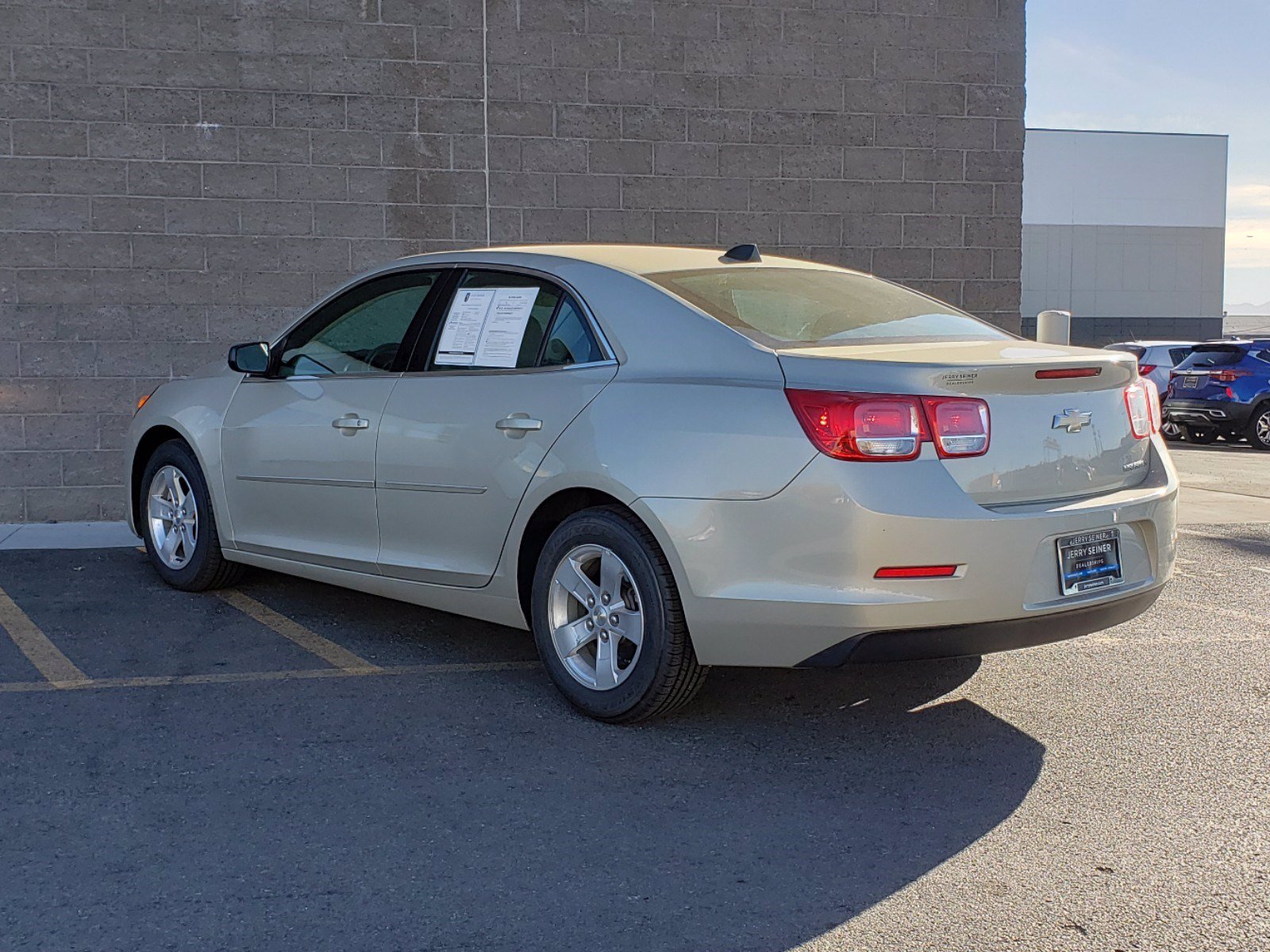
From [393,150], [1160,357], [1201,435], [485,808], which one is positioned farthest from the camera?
[1160,357]

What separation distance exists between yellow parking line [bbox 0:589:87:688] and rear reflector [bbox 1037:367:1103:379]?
3.61 meters

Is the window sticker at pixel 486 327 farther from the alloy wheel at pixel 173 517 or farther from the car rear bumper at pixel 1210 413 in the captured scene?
the car rear bumper at pixel 1210 413

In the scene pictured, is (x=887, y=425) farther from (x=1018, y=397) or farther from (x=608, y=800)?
(x=608, y=800)

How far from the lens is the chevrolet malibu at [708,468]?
13.1ft

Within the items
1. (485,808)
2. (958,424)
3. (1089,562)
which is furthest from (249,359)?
(1089,562)

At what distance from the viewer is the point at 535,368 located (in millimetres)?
4895

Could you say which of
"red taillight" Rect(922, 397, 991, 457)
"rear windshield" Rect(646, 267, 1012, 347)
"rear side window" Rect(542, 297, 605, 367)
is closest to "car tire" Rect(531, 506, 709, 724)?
"rear side window" Rect(542, 297, 605, 367)

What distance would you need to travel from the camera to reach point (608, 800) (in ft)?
12.8

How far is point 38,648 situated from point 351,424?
5.28 feet

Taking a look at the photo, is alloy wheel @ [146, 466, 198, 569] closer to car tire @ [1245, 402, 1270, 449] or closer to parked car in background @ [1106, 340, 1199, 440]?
car tire @ [1245, 402, 1270, 449]

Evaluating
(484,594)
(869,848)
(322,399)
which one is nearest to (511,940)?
(869,848)

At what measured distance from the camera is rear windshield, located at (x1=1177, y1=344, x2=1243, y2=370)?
61.7 ft

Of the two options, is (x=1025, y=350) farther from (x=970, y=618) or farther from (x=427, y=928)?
→ (x=427, y=928)

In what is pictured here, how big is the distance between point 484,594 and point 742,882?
1.95m
